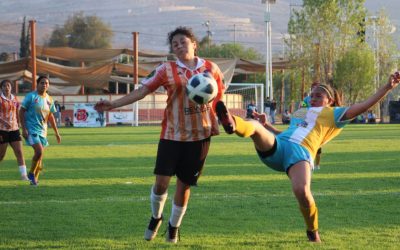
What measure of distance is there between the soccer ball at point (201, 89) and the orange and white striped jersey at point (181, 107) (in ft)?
1.51

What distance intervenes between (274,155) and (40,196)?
5.46 m

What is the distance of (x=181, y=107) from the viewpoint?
830cm

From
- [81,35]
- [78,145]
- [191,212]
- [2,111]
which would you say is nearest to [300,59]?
[78,145]

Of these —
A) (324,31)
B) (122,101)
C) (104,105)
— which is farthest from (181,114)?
(324,31)

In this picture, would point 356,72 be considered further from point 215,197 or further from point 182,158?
point 182,158

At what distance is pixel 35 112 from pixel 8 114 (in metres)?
1.40

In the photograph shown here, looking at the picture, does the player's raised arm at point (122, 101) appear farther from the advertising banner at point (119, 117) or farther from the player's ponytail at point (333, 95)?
the advertising banner at point (119, 117)

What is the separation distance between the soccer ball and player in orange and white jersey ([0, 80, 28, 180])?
8.42 m

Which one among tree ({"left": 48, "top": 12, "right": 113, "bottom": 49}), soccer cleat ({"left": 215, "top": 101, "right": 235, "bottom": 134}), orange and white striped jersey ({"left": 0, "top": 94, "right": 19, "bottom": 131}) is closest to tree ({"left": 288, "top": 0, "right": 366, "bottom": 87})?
orange and white striped jersey ({"left": 0, "top": 94, "right": 19, "bottom": 131})

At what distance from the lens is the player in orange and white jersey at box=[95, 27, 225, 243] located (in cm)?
829

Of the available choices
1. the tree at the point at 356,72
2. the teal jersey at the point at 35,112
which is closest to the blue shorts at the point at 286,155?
the teal jersey at the point at 35,112

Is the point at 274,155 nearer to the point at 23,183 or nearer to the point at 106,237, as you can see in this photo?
the point at 106,237

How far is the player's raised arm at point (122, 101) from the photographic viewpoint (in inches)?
320

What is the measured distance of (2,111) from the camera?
51.8 feet
